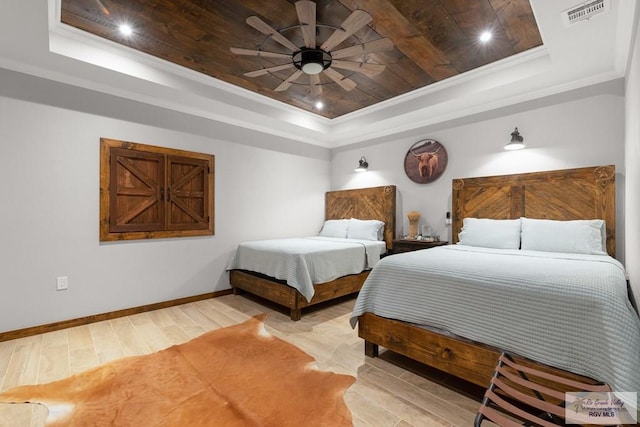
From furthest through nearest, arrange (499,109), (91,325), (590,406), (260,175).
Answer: (260,175), (499,109), (91,325), (590,406)

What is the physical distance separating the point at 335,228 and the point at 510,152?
272cm

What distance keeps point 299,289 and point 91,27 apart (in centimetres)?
309

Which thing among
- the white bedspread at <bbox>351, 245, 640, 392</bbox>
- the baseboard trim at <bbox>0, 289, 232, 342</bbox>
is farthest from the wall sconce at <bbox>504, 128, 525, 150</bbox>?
the baseboard trim at <bbox>0, 289, 232, 342</bbox>

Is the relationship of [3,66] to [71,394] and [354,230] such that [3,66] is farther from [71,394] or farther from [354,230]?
[354,230]

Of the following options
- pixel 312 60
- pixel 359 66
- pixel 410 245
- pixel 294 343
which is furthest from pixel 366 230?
pixel 312 60

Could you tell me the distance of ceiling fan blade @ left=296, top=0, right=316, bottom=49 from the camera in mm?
1947

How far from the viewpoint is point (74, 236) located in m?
3.08

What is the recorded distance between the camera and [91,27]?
2.60 m

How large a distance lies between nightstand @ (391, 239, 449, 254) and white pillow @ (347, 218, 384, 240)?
0.32 meters

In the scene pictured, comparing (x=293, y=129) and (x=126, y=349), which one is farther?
(x=293, y=129)

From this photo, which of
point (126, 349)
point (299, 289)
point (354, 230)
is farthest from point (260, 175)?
point (126, 349)

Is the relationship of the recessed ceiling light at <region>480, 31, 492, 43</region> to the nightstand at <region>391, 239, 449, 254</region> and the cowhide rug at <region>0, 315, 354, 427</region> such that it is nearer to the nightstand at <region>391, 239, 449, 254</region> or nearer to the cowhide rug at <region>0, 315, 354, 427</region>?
the nightstand at <region>391, 239, 449, 254</region>

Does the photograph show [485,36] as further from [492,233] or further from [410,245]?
[410,245]

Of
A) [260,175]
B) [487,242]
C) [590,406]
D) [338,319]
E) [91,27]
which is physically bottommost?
[338,319]
